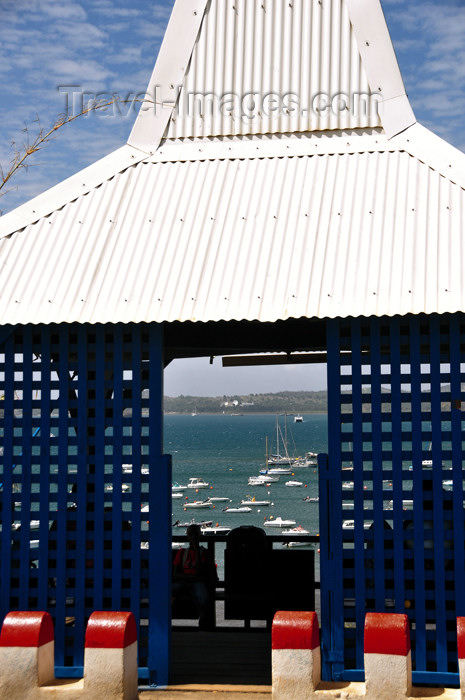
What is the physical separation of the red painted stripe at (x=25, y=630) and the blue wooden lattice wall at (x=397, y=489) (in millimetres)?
2392

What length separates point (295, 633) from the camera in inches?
260

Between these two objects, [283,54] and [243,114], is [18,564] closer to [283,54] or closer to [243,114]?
[243,114]

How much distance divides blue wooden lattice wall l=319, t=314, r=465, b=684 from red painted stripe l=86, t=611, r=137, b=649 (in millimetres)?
1728

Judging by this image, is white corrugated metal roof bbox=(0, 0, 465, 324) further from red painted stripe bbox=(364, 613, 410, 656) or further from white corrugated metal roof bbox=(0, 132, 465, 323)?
red painted stripe bbox=(364, 613, 410, 656)

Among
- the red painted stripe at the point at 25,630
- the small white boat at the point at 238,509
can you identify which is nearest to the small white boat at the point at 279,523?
the small white boat at the point at 238,509

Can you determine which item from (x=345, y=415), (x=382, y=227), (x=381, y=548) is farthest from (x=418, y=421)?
(x=382, y=227)

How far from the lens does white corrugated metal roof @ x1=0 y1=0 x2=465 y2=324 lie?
736 centimetres

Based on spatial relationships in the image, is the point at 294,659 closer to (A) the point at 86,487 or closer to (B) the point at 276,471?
(A) the point at 86,487

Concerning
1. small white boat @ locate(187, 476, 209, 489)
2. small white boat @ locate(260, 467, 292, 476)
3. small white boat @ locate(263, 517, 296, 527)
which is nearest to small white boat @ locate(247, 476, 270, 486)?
small white boat @ locate(187, 476, 209, 489)

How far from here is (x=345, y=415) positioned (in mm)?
7383

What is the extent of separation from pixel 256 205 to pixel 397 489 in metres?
3.02

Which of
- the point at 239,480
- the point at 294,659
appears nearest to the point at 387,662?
the point at 294,659

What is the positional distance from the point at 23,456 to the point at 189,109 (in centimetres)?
409

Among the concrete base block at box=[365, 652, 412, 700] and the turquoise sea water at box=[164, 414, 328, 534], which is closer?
the concrete base block at box=[365, 652, 412, 700]
